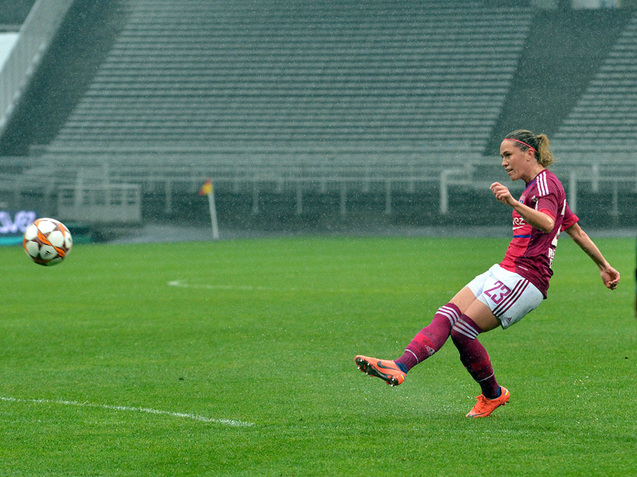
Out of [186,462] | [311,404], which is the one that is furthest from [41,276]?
[186,462]

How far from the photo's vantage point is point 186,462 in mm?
5105

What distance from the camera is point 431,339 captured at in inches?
233

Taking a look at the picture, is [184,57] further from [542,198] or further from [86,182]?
[542,198]

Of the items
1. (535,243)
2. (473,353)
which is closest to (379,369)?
(473,353)

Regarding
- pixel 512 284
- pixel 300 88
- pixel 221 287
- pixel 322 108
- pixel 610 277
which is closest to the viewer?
pixel 512 284

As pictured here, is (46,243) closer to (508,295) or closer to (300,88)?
(508,295)

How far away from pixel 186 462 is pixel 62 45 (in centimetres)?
4070

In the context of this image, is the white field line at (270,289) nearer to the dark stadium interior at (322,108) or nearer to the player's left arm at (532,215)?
the player's left arm at (532,215)

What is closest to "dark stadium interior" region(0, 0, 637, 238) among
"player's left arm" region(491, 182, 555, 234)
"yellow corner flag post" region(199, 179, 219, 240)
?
"yellow corner flag post" region(199, 179, 219, 240)

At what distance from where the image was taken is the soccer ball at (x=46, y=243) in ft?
34.4

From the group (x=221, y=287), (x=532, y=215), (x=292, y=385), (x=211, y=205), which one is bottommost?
(x=211, y=205)

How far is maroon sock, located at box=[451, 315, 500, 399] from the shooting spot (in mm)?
5957

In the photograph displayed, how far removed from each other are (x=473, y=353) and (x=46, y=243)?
19.1ft

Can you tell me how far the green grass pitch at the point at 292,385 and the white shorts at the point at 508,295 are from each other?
64cm
